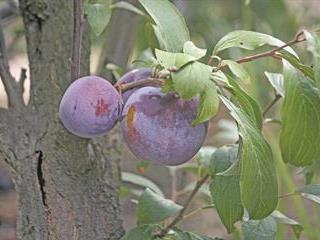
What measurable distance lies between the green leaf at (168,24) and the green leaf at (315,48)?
3.9 inches

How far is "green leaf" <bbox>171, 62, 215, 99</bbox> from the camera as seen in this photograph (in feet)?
1.61

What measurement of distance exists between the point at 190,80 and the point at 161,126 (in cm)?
8

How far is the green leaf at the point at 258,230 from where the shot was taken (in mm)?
684

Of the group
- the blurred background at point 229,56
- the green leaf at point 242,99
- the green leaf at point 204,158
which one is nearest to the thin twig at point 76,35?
the green leaf at point 242,99

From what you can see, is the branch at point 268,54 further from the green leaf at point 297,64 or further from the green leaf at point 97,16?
the green leaf at point 97,16

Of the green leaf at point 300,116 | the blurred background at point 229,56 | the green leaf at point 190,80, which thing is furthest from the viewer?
the blurred background at point 229,56

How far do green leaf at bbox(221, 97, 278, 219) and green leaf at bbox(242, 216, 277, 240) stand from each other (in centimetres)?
12

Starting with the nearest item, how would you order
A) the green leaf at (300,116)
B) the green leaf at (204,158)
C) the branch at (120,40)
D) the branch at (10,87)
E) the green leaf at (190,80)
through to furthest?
the green leaf at (190,80) < the green leaf at (300,116) < the branch at (10,87) < the green leaf at (204,158) < the branch at (120,40)

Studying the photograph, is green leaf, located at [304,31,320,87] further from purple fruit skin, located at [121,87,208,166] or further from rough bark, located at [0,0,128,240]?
rough bark, located at [0,0,128,240]

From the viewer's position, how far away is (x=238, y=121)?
0.53 m

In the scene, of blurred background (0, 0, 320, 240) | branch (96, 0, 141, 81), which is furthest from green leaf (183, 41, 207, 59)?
blurred background (0, 0, 320, 240)

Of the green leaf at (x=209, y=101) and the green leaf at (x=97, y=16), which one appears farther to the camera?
the green leaf at (x=97, y=16)

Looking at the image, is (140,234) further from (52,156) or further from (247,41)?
(247,41)

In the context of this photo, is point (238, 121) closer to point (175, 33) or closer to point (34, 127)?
point (175, 33)
